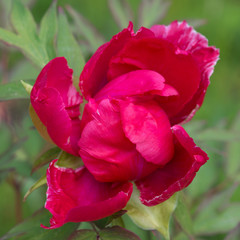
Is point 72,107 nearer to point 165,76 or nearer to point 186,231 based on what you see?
point 165,76

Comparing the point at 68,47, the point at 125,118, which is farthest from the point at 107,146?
the point at 68,47

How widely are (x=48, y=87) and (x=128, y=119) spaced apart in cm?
11

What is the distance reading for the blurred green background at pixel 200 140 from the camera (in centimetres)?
92

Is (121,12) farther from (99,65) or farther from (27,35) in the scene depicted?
(99,65)

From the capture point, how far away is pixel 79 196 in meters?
0.60

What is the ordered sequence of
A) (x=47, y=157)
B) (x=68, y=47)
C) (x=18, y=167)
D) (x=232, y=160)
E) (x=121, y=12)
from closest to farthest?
(x=47, y=157)
(x=68, y=47)
(x=18, y=167)
(x=121, y=12)
(x=232, y=160)

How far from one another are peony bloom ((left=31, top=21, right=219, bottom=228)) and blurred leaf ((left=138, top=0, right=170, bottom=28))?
1.10ft

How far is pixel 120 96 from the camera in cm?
60

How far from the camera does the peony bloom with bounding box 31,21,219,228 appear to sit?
0.57m

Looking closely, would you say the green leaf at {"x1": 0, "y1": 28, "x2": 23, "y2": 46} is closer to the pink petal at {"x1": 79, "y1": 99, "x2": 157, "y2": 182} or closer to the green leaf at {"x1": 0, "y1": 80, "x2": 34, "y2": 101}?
the green leaf at {"x1": 0, "y1": 80, "x2": 34, "y2": 101}

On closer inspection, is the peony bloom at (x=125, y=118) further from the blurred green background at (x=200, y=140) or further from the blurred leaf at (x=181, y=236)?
the blurred leaf at (x=181, y=236)

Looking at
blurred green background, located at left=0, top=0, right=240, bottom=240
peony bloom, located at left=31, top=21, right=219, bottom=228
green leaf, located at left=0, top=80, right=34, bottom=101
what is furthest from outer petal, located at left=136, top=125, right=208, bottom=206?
green leaf, located at left=0, top=80, right=34, bottom=101

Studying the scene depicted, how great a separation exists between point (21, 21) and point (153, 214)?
418 millimetres

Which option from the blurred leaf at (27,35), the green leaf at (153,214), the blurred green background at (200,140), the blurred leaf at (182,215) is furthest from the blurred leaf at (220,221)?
the blurred leaf at (27,35)
